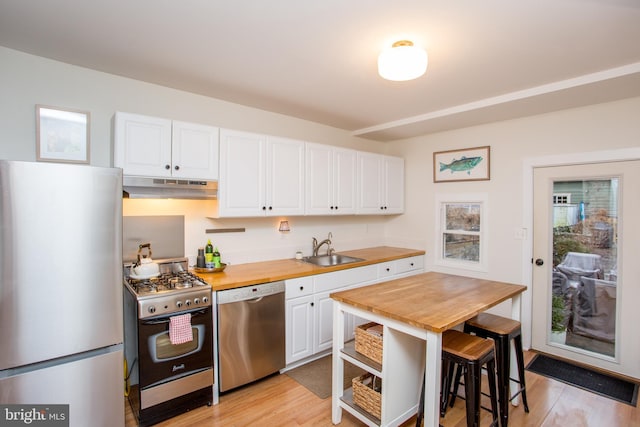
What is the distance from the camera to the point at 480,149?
371 centimetres

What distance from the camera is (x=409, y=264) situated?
4098mm

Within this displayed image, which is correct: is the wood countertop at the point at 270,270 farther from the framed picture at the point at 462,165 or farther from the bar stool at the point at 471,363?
the bar stool at the point at 471,363

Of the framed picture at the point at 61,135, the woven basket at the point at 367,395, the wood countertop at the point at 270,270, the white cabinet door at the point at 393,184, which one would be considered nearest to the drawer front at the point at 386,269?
the wood countertop at the point at 270,270

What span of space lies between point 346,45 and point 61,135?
2099 millimetres

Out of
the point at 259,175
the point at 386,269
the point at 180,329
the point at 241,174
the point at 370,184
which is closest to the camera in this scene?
the point at 180,329

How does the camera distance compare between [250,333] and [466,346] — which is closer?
[466,346]

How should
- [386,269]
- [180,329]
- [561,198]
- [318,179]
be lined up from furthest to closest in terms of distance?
[386,269] < [318,179] < [561,198] < [180,329]

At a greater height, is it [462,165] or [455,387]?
[462,165]

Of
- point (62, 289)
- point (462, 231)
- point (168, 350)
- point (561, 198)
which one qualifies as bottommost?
point (168, 350)

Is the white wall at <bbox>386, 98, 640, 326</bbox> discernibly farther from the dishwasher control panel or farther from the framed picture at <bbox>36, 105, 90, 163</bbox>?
the framed picture at <bbox>36, 105, 90, 163</bbox>

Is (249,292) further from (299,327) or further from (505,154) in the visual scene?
(505,154)

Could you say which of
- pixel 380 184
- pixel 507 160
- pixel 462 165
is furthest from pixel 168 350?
pixel 507 160

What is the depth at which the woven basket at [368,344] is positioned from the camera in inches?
78.4

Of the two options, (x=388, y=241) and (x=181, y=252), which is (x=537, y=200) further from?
(x=181, y=252)
